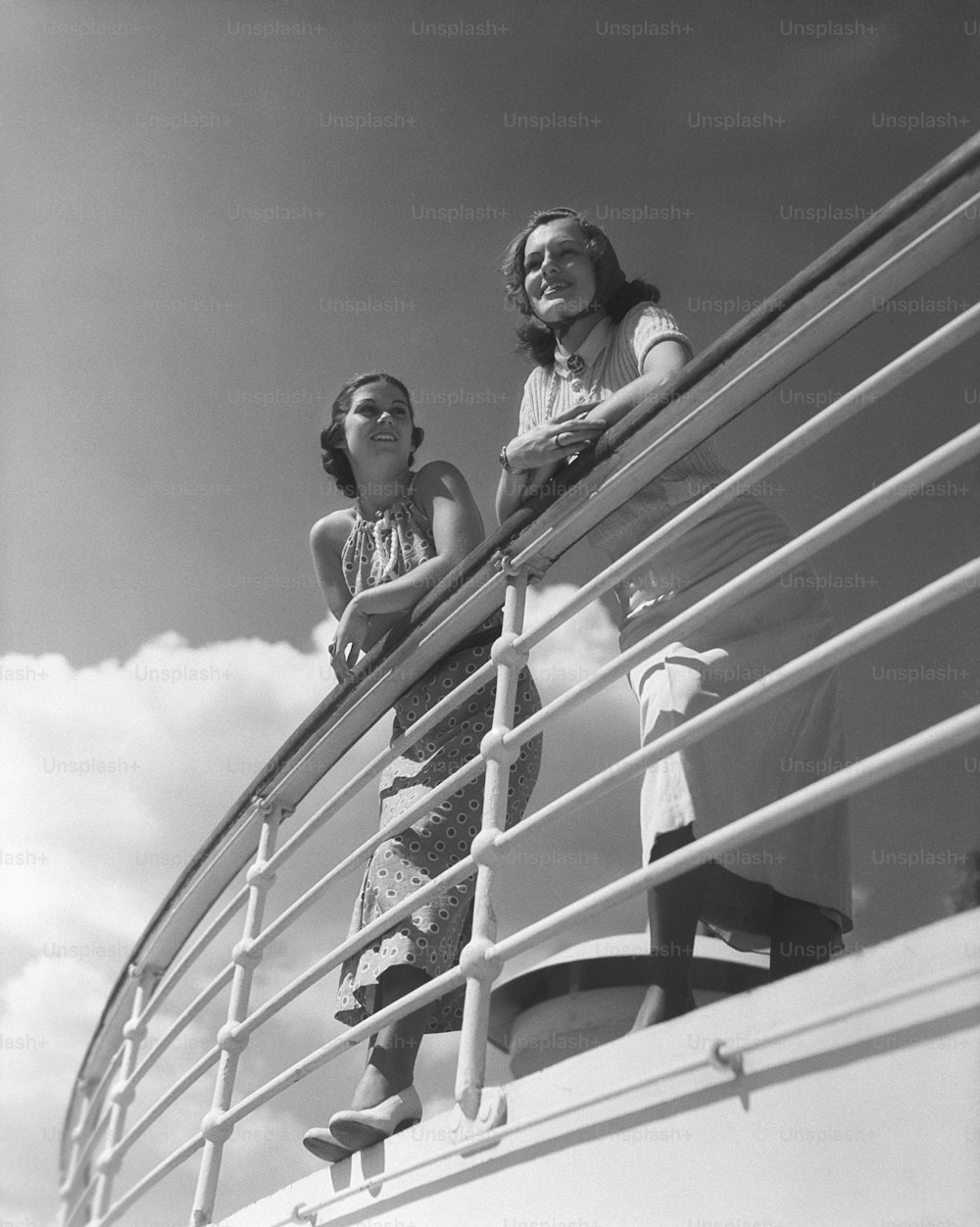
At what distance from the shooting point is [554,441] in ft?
6.47

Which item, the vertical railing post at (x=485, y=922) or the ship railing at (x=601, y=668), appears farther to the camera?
the vertical railing post at (x=485, y=922)

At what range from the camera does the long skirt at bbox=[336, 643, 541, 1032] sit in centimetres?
216

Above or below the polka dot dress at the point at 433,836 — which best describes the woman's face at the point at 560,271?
above

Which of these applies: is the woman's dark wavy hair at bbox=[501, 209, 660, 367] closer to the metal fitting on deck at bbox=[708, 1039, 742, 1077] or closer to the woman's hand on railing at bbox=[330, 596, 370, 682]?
the woman's hand on railing at bbox=[330, 596, 370, 682]

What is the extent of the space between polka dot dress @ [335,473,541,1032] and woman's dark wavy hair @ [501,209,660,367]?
1.96ft

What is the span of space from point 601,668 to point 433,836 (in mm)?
774

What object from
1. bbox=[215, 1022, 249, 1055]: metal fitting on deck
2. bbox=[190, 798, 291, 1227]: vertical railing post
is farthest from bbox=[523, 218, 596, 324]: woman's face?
bbox=[215, 1022, 249, 1055]: metal fitting on deck

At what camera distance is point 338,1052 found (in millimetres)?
1868

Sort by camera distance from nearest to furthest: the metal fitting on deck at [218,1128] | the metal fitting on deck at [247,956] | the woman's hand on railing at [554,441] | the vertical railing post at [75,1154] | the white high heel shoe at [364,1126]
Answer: the white high heel shoe at [364,1126]
the woman's hand on railing at [554,441]
the metal fitting on deck at [218,1128]
the metal fitting on deck at [247,956]
the vertical railing post at [75,1154]

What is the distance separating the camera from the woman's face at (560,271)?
93.7 inches

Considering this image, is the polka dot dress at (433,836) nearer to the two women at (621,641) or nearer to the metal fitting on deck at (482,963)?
the two women at (621,641)

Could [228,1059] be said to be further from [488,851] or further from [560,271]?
[560,271]

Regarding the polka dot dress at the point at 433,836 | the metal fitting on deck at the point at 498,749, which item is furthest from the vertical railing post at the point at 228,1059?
the metal fitting on deck at the point at 498,749

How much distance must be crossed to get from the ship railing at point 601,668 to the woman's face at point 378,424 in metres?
0.59
